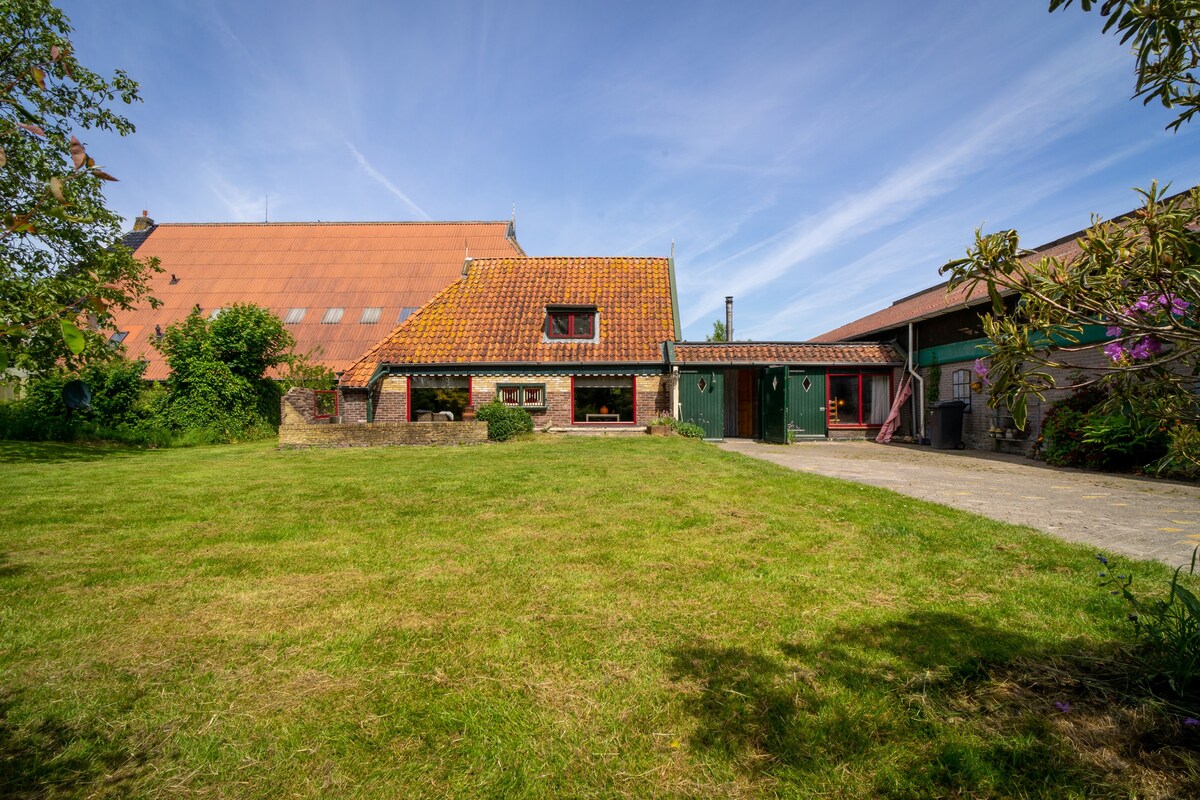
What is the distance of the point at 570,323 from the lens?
777 inches

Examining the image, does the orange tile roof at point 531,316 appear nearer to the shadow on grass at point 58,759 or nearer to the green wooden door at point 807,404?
the green wooden door at point 807,404

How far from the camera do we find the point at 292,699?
8.71ft

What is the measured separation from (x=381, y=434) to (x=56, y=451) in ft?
25.1

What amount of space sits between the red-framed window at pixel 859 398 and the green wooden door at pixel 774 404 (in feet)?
7.62

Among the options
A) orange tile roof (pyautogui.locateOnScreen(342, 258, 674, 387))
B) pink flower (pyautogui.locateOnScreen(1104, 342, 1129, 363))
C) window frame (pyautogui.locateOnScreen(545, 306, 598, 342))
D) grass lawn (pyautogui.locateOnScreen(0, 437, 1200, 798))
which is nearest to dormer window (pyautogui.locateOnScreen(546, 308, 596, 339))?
window frame (pyautogui.locateOnScreen(545, 306, 598, 342))

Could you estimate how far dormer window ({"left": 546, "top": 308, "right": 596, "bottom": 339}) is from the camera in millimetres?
19594

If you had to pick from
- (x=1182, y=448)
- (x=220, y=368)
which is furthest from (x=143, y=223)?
(x=1182, y=448)

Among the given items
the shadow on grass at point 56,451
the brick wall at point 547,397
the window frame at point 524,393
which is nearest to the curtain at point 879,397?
the brick wall at point 547,397

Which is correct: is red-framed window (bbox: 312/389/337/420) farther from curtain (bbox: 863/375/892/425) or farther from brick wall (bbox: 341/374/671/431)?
curtain (bbox: 863/375/892/425)

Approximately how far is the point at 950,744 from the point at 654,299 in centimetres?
1942

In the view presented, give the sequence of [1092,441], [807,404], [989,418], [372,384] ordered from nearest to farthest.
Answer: [1092,441]
[989,418]
[372,384]
[807,404]

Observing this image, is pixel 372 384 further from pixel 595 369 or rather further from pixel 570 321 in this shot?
pixel 595 369

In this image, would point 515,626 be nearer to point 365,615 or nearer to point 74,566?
point 365,615

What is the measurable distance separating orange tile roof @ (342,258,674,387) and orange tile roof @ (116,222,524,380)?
20.9 feet
